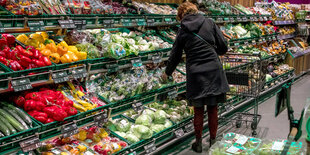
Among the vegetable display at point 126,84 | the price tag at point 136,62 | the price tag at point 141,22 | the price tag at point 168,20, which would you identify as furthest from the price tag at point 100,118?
the price tag at point 168,20

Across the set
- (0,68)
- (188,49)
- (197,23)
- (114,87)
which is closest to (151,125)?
(114,87)

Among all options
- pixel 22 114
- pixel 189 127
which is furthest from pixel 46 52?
pixel 189 127

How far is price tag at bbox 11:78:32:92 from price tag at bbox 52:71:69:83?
23 centimetres

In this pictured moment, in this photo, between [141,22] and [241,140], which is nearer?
[241,140]

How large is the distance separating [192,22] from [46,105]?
174cm

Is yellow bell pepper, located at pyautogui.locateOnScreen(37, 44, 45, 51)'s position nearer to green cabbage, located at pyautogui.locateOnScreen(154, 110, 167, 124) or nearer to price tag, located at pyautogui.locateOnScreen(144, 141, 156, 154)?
price tag, located at pyautogui.locateOnScreen(144, 141, 156, 154)

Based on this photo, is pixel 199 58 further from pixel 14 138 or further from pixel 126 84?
pixel 14 138

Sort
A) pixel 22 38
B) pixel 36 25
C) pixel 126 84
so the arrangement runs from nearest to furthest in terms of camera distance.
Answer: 1. pixel 36 25
2. pixel 22 38
3. pixel 126 84

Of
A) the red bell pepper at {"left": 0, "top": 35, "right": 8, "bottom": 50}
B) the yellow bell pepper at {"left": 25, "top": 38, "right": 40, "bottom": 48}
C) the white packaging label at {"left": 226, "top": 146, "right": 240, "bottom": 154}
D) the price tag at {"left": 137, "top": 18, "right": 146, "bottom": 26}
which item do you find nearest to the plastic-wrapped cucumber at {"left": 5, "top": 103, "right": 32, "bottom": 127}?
the red bell pepper at {"left": 0, "top": 35, "right": 8, "bottom": 50}

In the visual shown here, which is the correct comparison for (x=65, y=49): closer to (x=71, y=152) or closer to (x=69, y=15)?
(x=69, y=15)

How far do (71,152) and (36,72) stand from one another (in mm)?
811

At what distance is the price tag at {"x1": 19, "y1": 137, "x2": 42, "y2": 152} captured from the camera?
2207mm

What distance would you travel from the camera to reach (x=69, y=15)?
267 centimetres

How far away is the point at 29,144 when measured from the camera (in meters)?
2.24
